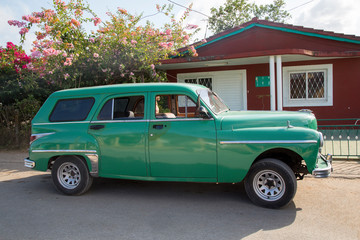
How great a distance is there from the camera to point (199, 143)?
4770 mm

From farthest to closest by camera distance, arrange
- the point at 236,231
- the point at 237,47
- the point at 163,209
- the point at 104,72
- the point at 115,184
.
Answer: the point at 237,47 < the point at 104,72 < the point at 115,184 < the point at 163,209 < the point at 236,231

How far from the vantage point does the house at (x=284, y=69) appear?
1145 cm

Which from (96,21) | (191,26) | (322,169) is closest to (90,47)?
(96,21)

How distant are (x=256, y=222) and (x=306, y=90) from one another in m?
9.36

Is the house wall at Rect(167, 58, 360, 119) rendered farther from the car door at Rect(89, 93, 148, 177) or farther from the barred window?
the car door at Rect(89, 93, 148, 177)

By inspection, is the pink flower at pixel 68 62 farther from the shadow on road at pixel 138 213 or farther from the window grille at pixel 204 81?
the window grille at pixel 204 81

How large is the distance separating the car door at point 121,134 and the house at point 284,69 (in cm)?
618

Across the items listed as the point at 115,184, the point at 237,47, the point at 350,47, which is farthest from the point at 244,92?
the point at 115,184

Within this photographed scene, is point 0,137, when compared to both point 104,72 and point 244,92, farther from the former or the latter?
point 244,92

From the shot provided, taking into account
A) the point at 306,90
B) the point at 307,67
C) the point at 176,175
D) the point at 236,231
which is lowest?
the point at 236,231

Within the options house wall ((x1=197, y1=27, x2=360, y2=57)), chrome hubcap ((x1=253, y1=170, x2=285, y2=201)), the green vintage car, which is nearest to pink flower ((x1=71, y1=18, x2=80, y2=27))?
the green vintage car

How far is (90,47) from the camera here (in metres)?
10.2

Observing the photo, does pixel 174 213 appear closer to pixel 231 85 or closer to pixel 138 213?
pixel 138 213

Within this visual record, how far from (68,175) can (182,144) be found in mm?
2264
